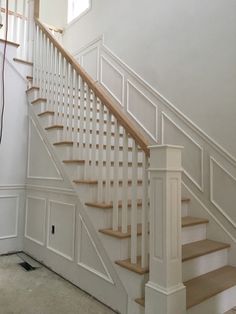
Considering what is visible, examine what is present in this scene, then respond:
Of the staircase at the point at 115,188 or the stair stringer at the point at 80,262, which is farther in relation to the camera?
the stair stringer at the point at 80,262

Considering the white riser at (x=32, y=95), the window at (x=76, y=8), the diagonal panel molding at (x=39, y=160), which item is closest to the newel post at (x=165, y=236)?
the diagonal panel molding at (x=39, y=160)

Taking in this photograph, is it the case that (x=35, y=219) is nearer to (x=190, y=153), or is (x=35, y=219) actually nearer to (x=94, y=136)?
(x=94, y=136)

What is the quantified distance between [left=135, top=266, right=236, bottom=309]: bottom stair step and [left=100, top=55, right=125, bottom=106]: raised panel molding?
2452mm

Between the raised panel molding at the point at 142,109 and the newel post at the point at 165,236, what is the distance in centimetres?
160

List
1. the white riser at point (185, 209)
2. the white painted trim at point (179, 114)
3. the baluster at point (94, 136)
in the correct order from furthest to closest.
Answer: the white riser at point (185, 209), the white painted trim at point (179, 114), the baluster at point (94, 136)

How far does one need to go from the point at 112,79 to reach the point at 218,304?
125 inches

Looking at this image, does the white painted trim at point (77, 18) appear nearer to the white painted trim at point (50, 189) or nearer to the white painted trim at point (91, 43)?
the white painted trim at point (91, 43)

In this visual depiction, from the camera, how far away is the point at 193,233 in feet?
8.48

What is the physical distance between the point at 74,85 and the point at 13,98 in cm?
120

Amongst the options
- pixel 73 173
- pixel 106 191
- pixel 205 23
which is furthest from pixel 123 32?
pixel 106 191

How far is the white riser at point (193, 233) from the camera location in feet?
8.18

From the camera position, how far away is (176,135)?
3080 millimetres

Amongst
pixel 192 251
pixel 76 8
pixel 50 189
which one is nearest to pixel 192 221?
pixel 192 251

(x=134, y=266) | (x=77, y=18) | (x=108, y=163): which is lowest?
(x=134, y=266)
